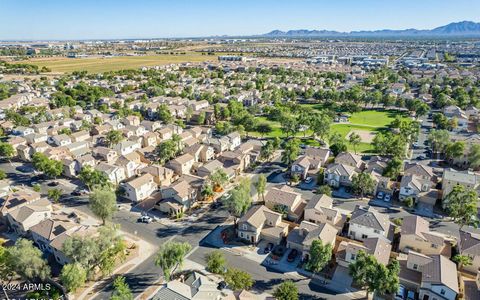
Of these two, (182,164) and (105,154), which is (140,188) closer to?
(182,164)

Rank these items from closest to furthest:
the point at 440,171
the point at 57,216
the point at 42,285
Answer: the point at 42,285, the point at 57,216, the point at 440,171

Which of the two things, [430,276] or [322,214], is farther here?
[322,214]

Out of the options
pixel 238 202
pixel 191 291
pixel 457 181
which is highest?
pixel 238 202

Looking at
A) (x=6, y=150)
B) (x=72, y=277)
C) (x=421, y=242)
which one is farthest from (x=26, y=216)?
(x=421, y=242)

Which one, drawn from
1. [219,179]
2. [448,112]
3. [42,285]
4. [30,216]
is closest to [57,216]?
[30,216]

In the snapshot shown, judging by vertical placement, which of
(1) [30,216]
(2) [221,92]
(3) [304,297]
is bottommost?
(3) [304,297]

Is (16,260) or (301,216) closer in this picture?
(16,260)

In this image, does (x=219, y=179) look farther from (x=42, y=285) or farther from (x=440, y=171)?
(x=440, y=171)
